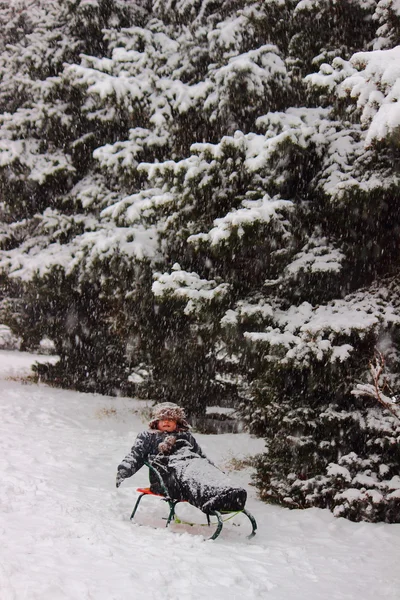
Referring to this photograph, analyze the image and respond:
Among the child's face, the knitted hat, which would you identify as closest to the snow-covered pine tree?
the knitted hat

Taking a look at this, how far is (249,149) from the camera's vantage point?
25.5ft

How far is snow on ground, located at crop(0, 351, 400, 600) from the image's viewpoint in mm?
3967

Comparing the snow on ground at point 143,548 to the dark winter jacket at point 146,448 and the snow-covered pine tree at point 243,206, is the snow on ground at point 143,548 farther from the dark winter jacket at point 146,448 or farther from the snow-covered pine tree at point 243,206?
the snow-covered pine tree at point 243,206

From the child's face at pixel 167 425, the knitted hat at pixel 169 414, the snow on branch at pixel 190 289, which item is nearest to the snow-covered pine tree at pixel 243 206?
the snow on branch at pixel 190 289

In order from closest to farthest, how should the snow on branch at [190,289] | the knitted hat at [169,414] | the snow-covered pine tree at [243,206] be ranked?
the knitted hat at [169,414] → the snow-covered pine tree at [243,206] → the snow on branch at [190,289]

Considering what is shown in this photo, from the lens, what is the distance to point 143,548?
15.9 ft

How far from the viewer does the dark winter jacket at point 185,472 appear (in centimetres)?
559

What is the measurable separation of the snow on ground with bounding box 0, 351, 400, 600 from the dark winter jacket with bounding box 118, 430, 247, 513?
36 cm

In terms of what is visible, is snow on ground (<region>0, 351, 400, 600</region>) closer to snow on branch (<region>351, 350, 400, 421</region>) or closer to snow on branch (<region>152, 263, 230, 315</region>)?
snow on branch (<region>351, 350, 400, 421</region>)

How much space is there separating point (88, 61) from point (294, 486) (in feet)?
28.3

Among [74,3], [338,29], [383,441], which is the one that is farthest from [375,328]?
[74,3]

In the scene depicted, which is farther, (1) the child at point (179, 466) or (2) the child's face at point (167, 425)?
(2) the child's face at point (167, 425)

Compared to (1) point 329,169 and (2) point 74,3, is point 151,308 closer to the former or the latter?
(1) point 329,169

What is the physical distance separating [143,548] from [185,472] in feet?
3.79
